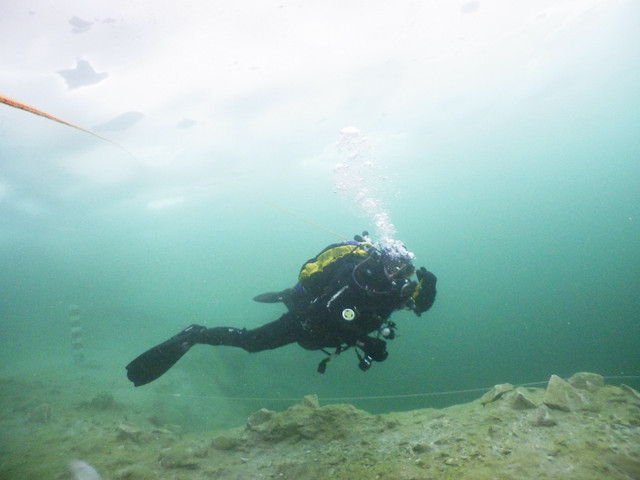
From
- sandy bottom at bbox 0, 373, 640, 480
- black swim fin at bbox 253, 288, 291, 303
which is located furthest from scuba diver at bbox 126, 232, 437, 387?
sandy bottom at bbox 0, 373, 640, 480

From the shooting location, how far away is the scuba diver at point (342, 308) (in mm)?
3963

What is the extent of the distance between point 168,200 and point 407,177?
4201 cm

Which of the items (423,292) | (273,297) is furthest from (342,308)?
(273,297)

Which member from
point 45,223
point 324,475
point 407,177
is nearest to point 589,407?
point 324,475

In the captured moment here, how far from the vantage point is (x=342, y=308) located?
3963 millimetres

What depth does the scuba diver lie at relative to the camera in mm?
3963

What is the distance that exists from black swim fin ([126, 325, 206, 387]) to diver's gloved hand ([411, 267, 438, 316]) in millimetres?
3633

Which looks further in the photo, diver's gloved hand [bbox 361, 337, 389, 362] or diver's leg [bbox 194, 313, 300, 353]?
diver's leg [bbox 194, 313, 300, 353]

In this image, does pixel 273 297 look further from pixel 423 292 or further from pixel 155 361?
pixel 423 292

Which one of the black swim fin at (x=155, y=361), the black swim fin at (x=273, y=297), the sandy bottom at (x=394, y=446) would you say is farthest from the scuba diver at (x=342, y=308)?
the sandy bottom at (x=394, y=446)

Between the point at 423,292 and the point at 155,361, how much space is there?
421cm

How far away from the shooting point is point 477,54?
1878cm

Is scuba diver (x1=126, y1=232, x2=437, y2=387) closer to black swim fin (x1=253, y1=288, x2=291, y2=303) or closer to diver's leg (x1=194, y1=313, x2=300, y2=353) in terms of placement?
diver's leg (x1=194, y1=313, x2=300, y2=353)

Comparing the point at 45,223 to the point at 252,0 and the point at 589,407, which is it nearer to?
the point at 252,0
